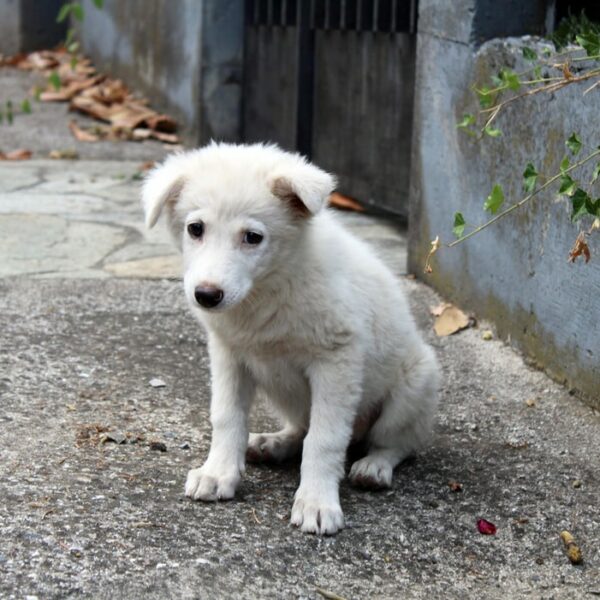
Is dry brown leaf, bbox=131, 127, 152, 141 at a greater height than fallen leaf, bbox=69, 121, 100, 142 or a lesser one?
greater

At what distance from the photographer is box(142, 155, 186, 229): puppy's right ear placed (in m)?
3.24

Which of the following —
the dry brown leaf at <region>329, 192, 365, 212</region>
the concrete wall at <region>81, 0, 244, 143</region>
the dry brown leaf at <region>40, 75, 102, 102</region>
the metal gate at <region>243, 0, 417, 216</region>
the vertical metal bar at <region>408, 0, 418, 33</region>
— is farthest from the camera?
the dry brown leaf at <region>40, 75, 102, 102</region>

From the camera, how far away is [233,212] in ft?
10.3

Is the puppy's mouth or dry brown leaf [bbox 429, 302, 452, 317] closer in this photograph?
the puppy's mouth

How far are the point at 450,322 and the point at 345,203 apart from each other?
220 centimetres

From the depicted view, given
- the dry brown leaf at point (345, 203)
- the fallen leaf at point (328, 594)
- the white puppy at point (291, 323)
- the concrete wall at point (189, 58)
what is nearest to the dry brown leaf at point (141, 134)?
the concrete wall at point (189, 58)

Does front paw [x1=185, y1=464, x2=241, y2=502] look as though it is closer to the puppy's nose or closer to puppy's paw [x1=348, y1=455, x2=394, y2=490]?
puppy's paw [x1=348, y1=455, x2=394, y2=490]

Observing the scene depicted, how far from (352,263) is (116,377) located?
116 cm

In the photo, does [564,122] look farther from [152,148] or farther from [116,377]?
[152,148]

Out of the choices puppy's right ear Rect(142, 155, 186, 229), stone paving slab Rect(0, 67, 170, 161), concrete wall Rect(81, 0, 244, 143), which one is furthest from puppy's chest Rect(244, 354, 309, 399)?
stone paving slab Rect(0, 67, 170, 161)

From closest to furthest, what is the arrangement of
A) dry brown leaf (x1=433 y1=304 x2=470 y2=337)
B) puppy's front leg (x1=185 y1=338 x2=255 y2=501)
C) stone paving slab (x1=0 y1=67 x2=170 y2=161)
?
puppy's front leg (x1=185 y1=338 x2=255 y2=501) < dry brown leaf (x1=433 y1=304 x2=470 y2=337) < stone paving slab (x1=0 y1=67 x2=170 y2=161)

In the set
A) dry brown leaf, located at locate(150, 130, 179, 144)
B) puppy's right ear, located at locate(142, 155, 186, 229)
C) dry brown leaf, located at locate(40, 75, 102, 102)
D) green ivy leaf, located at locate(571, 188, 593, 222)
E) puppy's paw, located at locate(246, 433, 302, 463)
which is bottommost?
dry brown leaf, located at locate(150, 130, 179, 144)

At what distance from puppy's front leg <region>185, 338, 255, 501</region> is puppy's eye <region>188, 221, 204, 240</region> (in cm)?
40

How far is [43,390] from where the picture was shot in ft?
13.2
